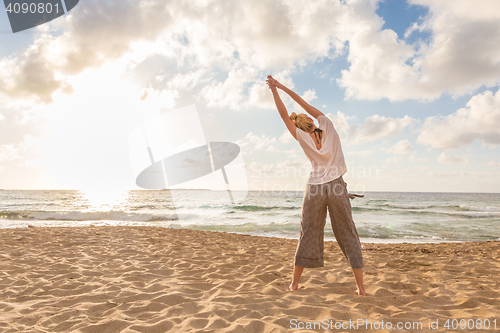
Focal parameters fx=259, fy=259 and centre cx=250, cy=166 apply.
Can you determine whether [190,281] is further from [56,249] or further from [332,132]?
[56,249]

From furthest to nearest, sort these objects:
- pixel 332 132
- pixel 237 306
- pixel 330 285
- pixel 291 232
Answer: pixel 291 232 → pixel 330 285 → pixel 332 132 → pixel 237 306

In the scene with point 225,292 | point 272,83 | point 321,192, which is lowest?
point 225,292

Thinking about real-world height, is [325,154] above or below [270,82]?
below

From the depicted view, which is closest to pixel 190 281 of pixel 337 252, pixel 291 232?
pixel 337 252

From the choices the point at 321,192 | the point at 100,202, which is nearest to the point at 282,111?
the point at 321,192

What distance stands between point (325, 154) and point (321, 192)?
37 cm

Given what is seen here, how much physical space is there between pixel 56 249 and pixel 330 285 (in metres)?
5.16

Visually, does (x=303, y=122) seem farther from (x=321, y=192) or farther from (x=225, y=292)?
(x=225, y=292)

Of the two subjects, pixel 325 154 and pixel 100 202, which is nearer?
pixel 325 154

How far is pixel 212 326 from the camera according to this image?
6.67ft

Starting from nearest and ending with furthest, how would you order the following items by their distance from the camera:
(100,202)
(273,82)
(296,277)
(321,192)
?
(321,192), (273,82), (296,277), (100,202)

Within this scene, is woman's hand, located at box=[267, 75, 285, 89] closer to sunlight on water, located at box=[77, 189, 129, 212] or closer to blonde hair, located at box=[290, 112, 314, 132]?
blonde hair, located at box=[290, 112, 314, 132]

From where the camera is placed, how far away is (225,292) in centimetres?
283

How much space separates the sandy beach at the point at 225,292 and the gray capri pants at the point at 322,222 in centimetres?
42
